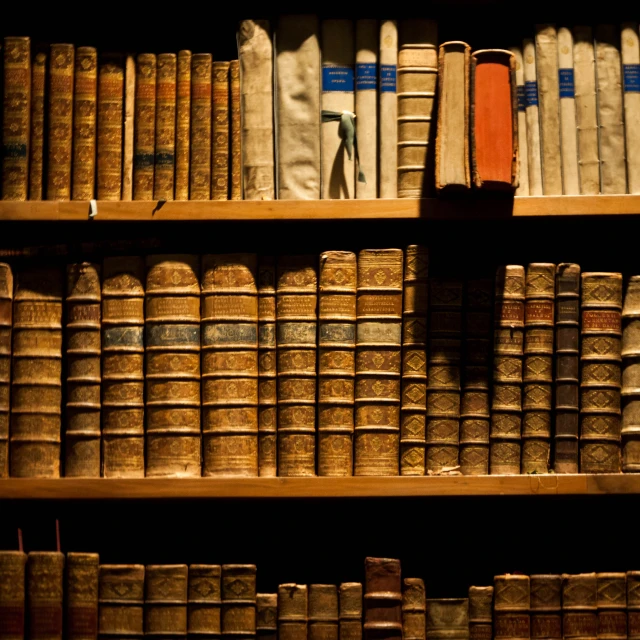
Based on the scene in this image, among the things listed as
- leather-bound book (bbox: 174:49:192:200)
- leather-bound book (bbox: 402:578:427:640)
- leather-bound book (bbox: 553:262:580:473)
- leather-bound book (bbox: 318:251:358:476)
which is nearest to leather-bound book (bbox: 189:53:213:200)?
leather-bound book (bbox: 174:49:192:200)

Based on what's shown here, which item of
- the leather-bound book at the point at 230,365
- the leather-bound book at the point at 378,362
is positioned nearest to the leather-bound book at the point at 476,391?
the leather-bound book at the point at 378,362

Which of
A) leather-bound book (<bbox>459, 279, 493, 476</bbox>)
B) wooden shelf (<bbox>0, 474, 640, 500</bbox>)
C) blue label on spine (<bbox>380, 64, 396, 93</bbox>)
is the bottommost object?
wooden shelf (<bbox>0, 474, 640, 500</bbox>)

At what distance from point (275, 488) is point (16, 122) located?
680 millimetres

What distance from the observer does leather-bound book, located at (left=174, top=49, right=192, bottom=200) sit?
4.65 ft

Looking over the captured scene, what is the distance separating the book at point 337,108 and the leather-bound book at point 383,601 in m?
0.56

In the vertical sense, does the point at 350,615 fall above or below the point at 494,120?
below

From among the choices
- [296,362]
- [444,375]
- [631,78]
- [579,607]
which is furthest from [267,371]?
[631,78]

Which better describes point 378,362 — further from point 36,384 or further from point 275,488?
point 36,384

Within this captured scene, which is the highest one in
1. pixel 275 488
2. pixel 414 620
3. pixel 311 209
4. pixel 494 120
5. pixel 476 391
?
pixel 494 120

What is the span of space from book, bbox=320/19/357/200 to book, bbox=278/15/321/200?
0.01 metres

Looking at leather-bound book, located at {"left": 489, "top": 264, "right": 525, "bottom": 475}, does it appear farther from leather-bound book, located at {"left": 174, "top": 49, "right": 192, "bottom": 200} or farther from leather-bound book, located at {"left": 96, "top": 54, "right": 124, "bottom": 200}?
leather-bound book, located at {"left": 96, "top": 54, "right": 124, "bottom": 200}

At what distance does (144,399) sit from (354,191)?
454mm

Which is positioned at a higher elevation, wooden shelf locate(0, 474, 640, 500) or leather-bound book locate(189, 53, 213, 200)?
leather-bound book locate(189, 53, 213, 200)

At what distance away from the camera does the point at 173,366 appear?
1386mm
